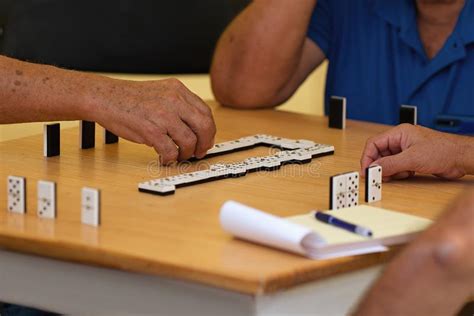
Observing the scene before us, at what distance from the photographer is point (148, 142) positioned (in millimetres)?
1646

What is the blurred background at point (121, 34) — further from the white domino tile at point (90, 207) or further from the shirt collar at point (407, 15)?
the white domino tile at point (90, 207)

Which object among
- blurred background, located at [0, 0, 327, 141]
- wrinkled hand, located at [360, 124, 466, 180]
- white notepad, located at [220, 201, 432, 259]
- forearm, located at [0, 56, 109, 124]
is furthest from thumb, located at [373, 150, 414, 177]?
blurred background, located at [0, 0, 327, 141]

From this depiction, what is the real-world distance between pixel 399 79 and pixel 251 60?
0.36 metres

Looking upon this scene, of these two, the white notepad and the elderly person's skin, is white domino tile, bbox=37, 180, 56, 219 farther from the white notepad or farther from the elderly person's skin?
the elderly person's skin

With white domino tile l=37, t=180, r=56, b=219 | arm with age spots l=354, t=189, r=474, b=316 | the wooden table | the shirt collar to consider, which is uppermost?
the shirt collar

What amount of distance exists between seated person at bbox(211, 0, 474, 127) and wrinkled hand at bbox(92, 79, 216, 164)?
1.95 ft

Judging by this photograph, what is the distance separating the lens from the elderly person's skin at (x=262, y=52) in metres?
2.29

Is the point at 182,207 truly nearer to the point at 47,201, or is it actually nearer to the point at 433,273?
the point at 47,201

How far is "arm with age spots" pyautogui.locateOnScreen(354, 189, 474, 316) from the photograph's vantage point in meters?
0.95

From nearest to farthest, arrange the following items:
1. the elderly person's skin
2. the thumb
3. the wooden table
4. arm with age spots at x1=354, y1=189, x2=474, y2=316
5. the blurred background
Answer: arm with age spots at x1=354, y1=189, x2=474, y2=316 → the wooden table → the thumb → the elderly person's skin → the blurred background

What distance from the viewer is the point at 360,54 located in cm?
240

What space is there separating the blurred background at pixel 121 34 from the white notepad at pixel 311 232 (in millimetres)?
1677

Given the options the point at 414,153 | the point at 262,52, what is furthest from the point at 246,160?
the point at 262,52

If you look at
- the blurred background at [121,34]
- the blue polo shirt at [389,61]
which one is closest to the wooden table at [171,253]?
the blue polo shirt at [389,61]
